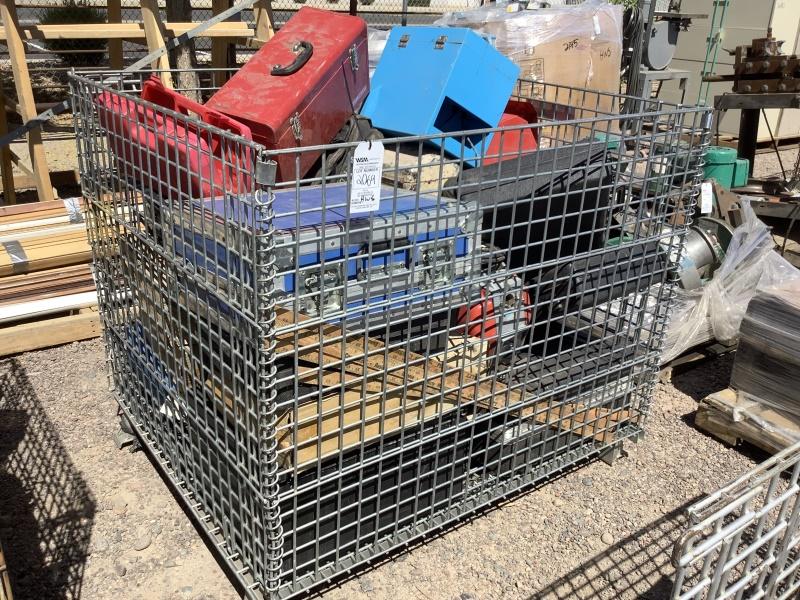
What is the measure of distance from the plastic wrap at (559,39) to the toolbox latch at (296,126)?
3399 millimetres

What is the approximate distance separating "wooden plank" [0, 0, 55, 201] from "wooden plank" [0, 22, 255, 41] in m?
0.12

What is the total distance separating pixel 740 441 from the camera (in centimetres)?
357

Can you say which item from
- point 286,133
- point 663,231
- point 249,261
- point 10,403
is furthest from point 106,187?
point 663,231

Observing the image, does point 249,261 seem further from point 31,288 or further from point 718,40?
point 718,40

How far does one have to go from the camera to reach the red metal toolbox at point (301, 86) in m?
2.86

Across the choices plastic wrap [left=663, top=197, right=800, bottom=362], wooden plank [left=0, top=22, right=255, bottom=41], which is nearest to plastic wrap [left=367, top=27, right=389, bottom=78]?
wooden plank [left=0, top=22, right=255, bottom=41]

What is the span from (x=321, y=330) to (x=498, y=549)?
133 centimetres

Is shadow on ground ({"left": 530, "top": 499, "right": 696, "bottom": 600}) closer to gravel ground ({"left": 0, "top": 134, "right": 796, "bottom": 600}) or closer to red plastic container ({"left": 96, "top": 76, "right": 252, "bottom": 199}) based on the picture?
gravel ground ({"left": 0, "top": 134, "right": 796, "bottom": 600})

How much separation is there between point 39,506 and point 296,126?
6.16 feet

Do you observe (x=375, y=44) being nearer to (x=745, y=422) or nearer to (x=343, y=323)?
(x=745, y=422)

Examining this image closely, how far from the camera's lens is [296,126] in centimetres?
291

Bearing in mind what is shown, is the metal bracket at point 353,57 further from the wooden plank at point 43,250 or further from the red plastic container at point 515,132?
the wooden plank at point 43,250

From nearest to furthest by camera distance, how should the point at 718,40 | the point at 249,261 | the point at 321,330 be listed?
the point at 249,261, the point at 321,330, the point at 718,40

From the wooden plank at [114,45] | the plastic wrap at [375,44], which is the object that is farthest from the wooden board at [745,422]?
the wooden plank at [114,45]
